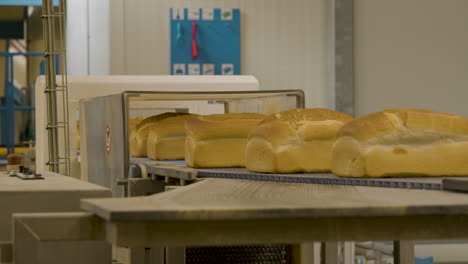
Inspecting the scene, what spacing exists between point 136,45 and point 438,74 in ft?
9.10

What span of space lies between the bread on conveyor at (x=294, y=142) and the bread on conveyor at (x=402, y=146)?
15 centimetres

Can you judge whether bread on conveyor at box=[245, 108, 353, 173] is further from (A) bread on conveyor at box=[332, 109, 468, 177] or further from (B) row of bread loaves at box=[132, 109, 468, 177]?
(A) bread on conveyor at box=[332, 109, 468, 177]

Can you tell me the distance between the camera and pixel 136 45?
6.62m

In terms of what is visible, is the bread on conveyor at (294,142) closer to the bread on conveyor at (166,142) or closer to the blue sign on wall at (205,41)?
the bread on conveyor at (166,142)

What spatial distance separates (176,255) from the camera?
165cm

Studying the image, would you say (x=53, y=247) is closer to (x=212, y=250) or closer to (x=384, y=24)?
(x=212, y=250)

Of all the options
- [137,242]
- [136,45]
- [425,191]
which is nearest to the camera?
[137,242]

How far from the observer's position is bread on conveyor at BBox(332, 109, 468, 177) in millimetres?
1479

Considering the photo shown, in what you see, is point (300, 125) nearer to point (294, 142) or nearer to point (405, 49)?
point (294, 142)

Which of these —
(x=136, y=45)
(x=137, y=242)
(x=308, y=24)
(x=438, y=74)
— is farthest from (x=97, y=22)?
(x=137, y=242)

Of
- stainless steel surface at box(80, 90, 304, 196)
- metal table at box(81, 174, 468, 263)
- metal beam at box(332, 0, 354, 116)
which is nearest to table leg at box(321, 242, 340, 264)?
stainless steel surface at box(80, 90, 304, 196)

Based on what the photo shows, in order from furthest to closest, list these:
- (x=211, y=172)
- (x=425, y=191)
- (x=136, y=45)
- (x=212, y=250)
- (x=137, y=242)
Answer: (x=136, y=45), (x=212, y=250), (x=211, y=172), (x=425, y=191), (x=137, y=242)

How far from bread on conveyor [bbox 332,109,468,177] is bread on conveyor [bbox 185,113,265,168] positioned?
20.1 inches

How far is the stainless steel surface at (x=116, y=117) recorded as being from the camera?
6.83ft
